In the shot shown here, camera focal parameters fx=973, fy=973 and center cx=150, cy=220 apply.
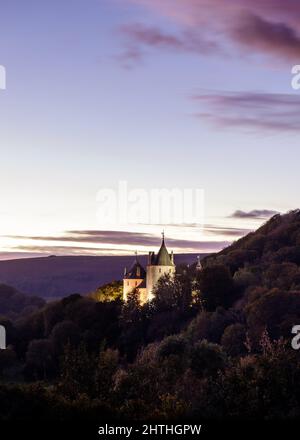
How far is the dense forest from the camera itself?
158 feet

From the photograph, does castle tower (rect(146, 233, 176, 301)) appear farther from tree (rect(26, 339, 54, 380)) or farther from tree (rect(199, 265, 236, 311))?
tree (rect(26, 339, 54, 380))

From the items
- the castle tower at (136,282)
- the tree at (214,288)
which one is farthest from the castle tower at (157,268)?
the tree at (214,288)

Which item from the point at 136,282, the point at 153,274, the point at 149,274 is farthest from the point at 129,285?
the point at 153,274

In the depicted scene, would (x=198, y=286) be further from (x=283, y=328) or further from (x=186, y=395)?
(x=186, y=395)

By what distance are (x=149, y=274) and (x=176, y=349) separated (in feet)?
182

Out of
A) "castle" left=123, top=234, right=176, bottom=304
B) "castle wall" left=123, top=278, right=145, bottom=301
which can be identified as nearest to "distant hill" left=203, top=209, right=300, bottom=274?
"castle" left=123, top=234, right=176, bottom=304

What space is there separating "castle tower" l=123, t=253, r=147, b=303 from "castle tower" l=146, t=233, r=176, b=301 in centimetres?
99

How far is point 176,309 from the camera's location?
5221 inches

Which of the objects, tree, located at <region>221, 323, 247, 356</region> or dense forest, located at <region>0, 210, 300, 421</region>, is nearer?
dense forest, located at <region>0, 210, 300, 421</region>

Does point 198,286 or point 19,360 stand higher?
point 198,286

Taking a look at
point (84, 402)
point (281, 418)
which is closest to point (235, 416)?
point (281, 418)

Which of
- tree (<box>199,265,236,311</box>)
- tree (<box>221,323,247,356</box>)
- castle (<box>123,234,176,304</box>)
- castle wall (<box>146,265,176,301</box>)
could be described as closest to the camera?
tree (<box>221,323,247,356</box>)

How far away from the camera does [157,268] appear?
453ft
